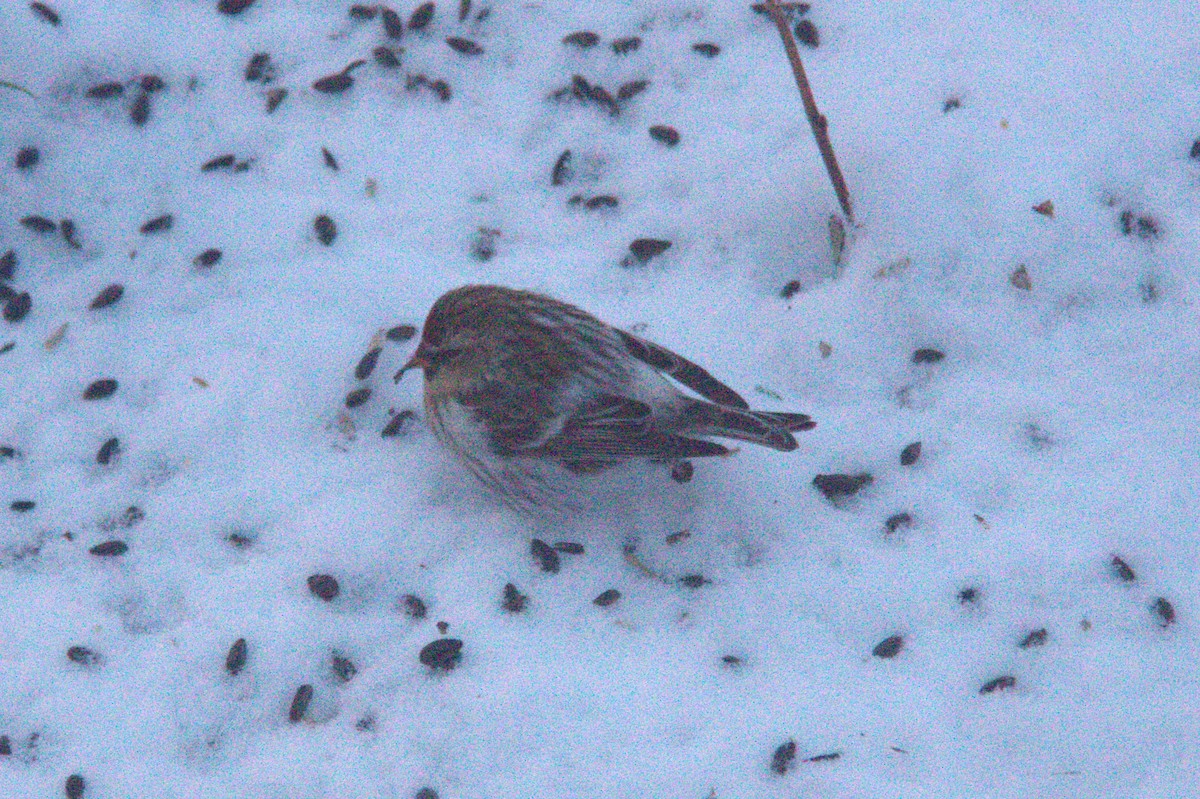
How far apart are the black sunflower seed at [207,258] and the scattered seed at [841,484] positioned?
2551 mm

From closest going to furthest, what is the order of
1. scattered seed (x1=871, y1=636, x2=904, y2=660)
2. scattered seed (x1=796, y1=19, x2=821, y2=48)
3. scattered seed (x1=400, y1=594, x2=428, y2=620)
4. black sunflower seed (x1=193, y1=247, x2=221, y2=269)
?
scattered seed (x1=871, y1=636, x2=904, y2=660)
scattered seed (x1=400, y1=594, x2=428, y2=620)
black sunflower seed (x1=193, y1=247, x2=221, y2=269)
scattered seed (x1=796, y1=19, x2=821, y2=48)

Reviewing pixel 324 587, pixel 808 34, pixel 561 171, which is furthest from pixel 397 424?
pixel 808 34

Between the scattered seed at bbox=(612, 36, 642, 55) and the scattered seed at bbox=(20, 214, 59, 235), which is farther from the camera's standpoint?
the scattered seed at bbox=(612, 36, 642, 55)

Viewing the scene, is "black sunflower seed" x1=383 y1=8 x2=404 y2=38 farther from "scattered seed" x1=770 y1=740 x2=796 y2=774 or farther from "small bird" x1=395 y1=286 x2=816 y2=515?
"scattered seed" x1=770 y1=740 x2=796 y2=774

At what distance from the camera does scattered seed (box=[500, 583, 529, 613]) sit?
168 inches

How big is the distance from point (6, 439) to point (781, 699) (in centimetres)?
297

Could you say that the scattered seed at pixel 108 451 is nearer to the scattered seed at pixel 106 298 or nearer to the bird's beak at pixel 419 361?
the scattered seed at pixel 106 298

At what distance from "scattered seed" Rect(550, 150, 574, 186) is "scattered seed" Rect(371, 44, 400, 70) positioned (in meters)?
Result: 0.92

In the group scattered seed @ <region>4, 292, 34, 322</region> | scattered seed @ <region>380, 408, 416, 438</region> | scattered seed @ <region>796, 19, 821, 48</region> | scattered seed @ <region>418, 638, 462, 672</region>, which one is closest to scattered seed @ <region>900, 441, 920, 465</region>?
scattered seed @ <region>418, 638, 462, 672</region>

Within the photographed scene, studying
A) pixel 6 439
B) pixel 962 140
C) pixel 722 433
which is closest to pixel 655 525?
pixel 722 433

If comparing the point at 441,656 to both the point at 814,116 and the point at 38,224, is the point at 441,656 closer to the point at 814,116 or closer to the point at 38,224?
the point at 814,116

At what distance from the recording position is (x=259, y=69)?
5.61 m

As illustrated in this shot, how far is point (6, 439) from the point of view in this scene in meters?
4.75

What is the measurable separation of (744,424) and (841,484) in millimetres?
465
